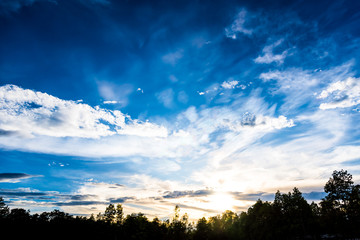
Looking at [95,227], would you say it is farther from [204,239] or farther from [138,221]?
[204,239]

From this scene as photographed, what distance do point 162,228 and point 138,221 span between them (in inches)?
547

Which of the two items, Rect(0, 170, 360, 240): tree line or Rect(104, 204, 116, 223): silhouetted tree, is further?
Rect(104, 204, 116, 223): silhouetted tree

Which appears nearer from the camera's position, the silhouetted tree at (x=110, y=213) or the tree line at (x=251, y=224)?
the tree line at (x=251, y=224)

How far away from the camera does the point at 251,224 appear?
8181cm

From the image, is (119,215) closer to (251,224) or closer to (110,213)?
(110,213)

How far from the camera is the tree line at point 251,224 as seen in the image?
114 ft

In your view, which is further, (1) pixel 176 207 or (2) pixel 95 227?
(1) pixel 176 207

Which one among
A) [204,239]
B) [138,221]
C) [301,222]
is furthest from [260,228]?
[138,221]

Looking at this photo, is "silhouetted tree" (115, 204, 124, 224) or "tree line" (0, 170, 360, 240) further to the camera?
"silhouetted tree" (115, 204, 124, 224)

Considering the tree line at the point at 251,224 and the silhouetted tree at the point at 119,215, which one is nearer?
the tree line at the point at 251,224

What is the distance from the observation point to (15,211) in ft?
337

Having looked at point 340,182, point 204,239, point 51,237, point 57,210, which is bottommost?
point 204,239

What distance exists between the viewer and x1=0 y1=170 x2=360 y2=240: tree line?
114ft

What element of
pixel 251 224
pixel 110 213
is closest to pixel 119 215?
pixel 110 213
